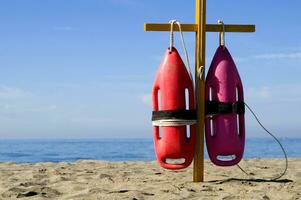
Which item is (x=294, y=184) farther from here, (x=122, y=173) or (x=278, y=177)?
(x=122, y=173)

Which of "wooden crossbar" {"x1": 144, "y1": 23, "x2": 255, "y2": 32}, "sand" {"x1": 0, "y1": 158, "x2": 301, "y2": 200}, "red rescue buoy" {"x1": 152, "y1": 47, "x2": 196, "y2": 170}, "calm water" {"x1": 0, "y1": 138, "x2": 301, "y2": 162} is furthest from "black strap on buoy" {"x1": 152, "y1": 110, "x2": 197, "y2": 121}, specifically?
"calm water" {"x1": 0, "y1": 138, "x2": 301, "y2": 162}

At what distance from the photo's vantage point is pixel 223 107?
482 cm

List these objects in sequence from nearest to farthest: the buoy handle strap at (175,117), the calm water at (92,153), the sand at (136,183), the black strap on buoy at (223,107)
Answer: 1. the sand at (136,183)
2. the buoy handle strap at (175,117)
3. the black strap on buoy at (223,107)
4. the calm water at (92,153)

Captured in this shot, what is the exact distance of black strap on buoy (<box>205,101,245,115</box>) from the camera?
482 cm

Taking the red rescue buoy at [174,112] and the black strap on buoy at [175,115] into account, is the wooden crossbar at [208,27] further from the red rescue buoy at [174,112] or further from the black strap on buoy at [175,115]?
the black strap on buoy at [175,115]

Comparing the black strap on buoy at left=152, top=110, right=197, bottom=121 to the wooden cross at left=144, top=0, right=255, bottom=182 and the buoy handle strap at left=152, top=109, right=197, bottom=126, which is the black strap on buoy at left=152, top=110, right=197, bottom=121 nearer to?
the buoy handle strap at left=152, top=109, right=197, bottom=126

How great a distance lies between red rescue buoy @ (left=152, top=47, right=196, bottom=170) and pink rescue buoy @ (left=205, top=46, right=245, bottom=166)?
213 millimetres

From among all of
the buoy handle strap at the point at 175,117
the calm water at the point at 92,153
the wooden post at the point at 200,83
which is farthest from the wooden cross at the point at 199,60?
the calm water at the point at 92,153

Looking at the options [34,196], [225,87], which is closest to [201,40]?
[225,87]

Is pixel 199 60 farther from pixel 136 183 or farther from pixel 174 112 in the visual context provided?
pixel 136 183

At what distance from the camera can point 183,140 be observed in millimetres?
4754

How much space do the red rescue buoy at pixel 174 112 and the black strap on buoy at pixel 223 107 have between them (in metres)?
0.19

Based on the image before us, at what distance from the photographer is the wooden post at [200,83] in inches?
193

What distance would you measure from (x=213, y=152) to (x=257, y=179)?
0.65 metres
